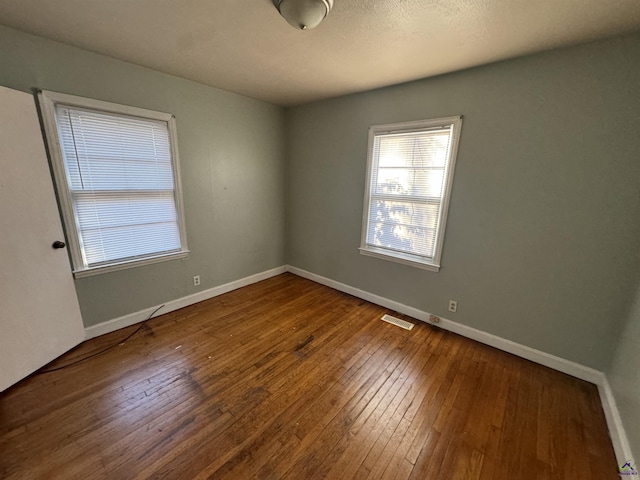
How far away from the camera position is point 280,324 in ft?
8.59

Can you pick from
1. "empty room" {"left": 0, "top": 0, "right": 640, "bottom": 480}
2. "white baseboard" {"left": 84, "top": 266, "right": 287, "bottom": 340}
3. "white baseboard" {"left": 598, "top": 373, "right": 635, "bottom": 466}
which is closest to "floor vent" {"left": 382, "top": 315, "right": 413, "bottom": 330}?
"empty room" {"left": 0, "top": 0, "right": 640, "bottom": 480}

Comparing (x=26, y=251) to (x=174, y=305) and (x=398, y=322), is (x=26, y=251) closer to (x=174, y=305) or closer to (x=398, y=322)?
(x=174, y=305)

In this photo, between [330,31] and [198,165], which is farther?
[198,165]

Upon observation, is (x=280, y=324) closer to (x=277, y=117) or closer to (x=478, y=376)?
(x=478, y=376)

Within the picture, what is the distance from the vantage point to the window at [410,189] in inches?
94.4

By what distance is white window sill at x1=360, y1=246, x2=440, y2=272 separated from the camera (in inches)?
103

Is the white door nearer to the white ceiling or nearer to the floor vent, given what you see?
the white ceiling

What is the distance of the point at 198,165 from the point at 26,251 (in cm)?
157

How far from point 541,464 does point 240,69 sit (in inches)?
141

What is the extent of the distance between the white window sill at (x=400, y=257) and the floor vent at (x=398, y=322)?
2.09ft

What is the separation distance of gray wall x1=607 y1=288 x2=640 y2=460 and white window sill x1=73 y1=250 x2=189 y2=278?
3722 mm

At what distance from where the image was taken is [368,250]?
3.05m

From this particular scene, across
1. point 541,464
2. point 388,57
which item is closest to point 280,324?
point 541,464

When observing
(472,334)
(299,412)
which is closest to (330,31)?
(299,412)
